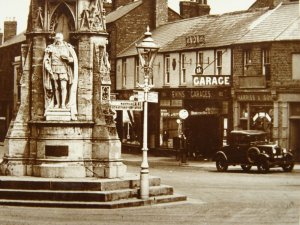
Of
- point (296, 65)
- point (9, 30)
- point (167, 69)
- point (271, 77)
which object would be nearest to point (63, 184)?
point (296, 65)

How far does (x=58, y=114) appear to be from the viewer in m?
19.5

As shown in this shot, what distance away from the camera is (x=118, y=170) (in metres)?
19.5

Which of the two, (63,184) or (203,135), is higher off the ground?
(203,135)

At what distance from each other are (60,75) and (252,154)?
13487 mm

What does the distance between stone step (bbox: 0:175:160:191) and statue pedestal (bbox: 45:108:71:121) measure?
6.06 feet

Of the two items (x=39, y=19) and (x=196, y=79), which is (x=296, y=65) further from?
(x=39, y=19)

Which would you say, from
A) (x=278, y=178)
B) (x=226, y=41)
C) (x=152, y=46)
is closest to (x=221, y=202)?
(x=152, y=46)

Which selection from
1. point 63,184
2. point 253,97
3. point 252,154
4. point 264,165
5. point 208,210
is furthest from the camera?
point 253,97

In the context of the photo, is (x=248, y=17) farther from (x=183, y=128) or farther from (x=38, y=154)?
(x=38, y=154)

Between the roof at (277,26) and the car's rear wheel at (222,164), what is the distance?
375 inches

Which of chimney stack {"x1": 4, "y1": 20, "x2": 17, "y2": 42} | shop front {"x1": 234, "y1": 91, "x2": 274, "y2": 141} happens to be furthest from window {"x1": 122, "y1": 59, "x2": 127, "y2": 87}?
chimney stack {"x1": 4, "y1": 20, "x2": 17, "y2": 42}

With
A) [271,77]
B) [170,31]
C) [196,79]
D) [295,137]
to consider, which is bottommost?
[295,137]

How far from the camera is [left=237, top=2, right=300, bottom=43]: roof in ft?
127

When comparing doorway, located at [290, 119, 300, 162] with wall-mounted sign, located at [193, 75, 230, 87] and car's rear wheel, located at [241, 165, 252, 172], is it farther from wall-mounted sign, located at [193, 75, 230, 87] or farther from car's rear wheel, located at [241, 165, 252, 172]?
car's rear wheel, located at [241, 165, 252, 172]
